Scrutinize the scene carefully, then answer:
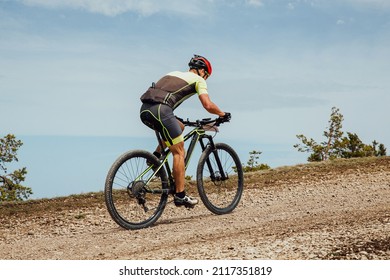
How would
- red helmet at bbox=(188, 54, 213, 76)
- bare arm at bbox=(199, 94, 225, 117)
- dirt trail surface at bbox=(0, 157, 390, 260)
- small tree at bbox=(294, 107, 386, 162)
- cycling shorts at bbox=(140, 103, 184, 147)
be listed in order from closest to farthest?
dirt trail surface at bbox=(0, 157, 390, 260) < cycling shorts at bbox=(140, 103, 184, 147) < bare arm at bbox=(199, 94, 225, 117) < red helmet at bbox=(188, 54, 213, 76) < small tree at bbox=(294, 107, 386, 162)

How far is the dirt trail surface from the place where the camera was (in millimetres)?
7527

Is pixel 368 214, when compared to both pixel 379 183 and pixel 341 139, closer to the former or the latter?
pixel 379 183

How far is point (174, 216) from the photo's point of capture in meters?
11.2

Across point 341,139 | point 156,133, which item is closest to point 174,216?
point 156,133

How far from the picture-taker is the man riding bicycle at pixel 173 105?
924cm

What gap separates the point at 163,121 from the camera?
30.3 ft

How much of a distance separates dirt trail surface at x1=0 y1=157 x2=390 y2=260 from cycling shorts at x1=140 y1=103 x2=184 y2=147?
1.67 metres

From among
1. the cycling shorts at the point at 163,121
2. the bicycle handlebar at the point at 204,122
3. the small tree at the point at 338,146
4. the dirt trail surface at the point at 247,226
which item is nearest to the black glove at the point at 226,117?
the bicycle handlebar at the point at 204,122

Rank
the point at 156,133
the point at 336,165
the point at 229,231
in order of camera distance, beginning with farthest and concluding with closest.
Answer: the point at 336,165, the point at 156,133, the point at 229,231

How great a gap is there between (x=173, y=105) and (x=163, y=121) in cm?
38

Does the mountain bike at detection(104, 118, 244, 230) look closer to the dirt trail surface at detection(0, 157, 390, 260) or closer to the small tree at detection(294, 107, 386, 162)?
the dirt trail surface at detection(0, 157, 390, 260)

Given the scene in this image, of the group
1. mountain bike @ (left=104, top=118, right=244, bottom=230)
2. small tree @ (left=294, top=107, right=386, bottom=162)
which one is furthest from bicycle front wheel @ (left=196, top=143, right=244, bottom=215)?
small tree @ (left=294, top=107, right=386, bottom=162)

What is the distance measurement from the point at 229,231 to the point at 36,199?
700cm

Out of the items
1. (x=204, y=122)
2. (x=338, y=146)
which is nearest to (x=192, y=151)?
(x=204, y=122)
